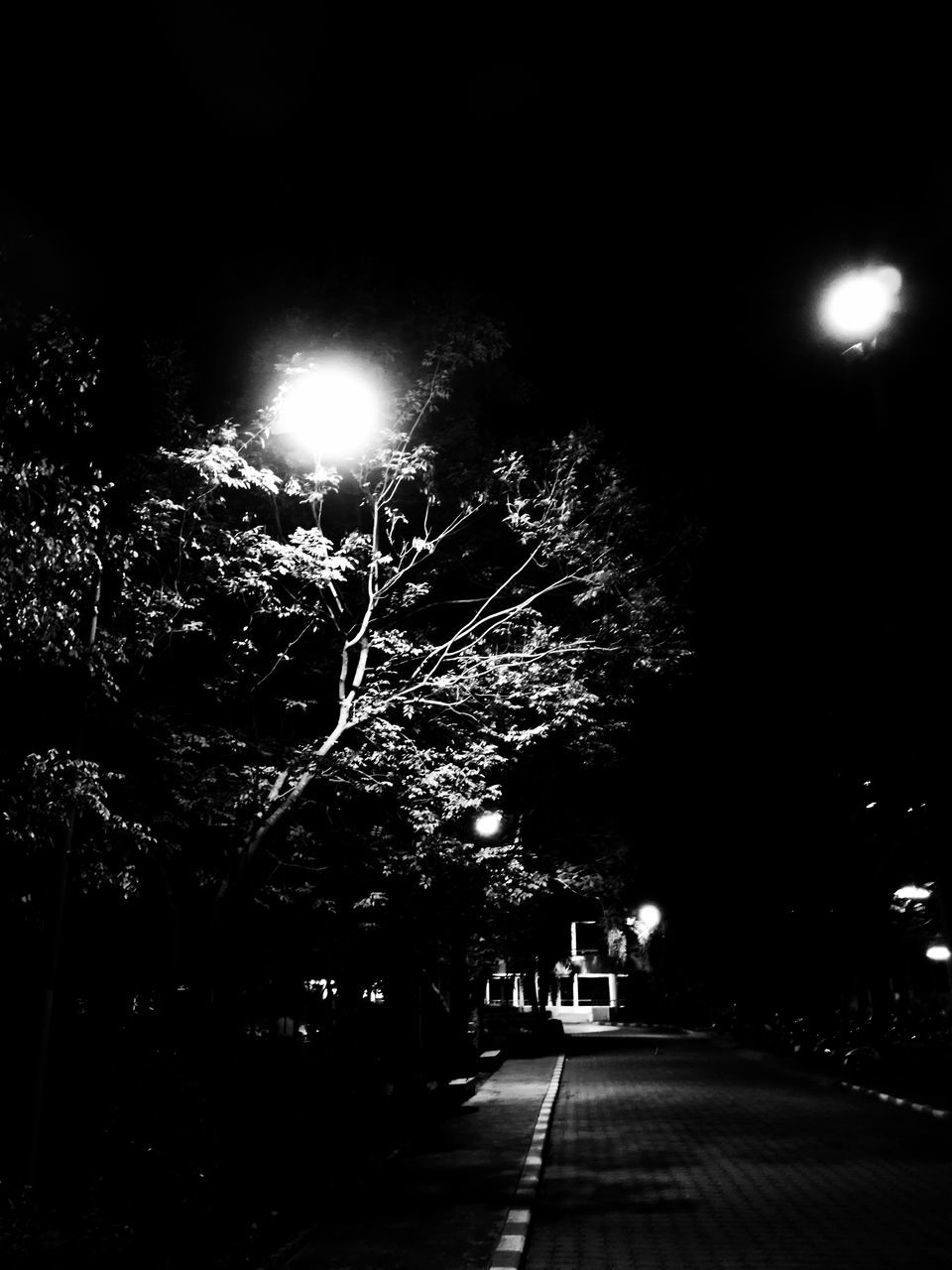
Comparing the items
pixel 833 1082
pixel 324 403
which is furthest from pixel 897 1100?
pixel 324 403

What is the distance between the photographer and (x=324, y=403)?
11453 mm

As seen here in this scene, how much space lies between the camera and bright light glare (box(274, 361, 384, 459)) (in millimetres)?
11367

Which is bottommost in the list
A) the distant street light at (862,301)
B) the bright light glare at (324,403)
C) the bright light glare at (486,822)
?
the bright light glare at (486,822)

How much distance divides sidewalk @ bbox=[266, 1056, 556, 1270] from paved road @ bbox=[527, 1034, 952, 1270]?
0.52 m

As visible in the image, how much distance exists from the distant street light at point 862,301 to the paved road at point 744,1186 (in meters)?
7.46

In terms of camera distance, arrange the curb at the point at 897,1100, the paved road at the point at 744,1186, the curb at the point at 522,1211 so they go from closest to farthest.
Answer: the curb at the point at 522,1211, the paved road at the point at 744,1186, the curb at the point at 897,1100

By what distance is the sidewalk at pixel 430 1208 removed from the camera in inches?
320

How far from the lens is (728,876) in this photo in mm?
42219

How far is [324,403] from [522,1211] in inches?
326

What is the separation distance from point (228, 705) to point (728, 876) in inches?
1199

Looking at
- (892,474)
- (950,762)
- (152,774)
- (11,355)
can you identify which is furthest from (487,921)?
(11,355)

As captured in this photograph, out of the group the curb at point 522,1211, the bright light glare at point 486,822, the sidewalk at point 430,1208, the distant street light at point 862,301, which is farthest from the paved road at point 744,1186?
the distant street light at point 862,301

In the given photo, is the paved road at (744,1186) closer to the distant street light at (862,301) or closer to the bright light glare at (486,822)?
the bright light glare at (486,822)

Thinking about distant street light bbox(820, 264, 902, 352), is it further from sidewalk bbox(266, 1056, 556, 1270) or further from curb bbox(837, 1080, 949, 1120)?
curb bbox(837, 1080, 949, 1120)
